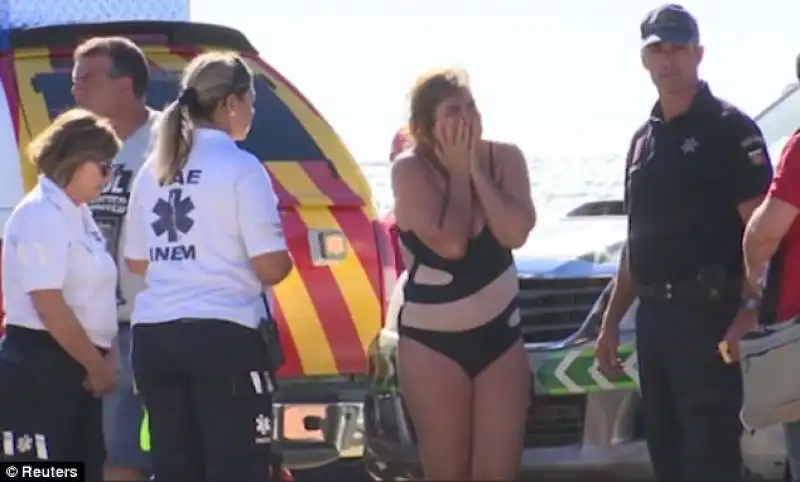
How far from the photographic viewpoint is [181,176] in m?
5.54

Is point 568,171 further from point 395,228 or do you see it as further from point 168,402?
point 168,402

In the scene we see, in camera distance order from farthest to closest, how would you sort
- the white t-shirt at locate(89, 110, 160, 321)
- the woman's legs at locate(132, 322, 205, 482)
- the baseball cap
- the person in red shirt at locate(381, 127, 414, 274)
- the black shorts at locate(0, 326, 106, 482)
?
the person in red shirt at locate(381, 127, 414, 274) → the white t-shirt at locate(89, 110, 160, 321) → the black shorts at locate(0, 326, 106, 482) → the baseball cap → the woman's legs at locate(132, 322, 205, 482)

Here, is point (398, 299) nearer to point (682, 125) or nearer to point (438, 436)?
point (438, 436)

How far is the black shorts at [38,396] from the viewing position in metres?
5.83

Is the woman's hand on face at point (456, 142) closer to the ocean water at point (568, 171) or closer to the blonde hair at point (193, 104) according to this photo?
the blonde hair at point (193, 104)

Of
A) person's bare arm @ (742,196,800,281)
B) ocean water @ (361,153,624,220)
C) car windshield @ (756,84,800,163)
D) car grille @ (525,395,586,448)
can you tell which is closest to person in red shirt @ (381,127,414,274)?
car grille @ (525,395,586,448)

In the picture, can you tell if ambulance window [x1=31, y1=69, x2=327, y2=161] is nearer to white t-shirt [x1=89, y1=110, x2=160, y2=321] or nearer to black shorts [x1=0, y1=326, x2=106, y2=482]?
white t-shirt [x1=89, y1=110, x2=160, y2=321]

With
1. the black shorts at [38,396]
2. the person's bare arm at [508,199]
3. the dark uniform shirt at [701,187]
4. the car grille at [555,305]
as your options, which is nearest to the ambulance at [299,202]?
the car grille at [555,305]

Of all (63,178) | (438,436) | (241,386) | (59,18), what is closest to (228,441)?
(241,386)

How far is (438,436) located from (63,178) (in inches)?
55.8

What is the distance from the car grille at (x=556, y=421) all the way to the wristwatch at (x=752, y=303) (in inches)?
35.6

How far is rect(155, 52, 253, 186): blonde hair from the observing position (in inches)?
218

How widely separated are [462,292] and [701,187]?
0.78 m

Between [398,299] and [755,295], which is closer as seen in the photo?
[755,295]
